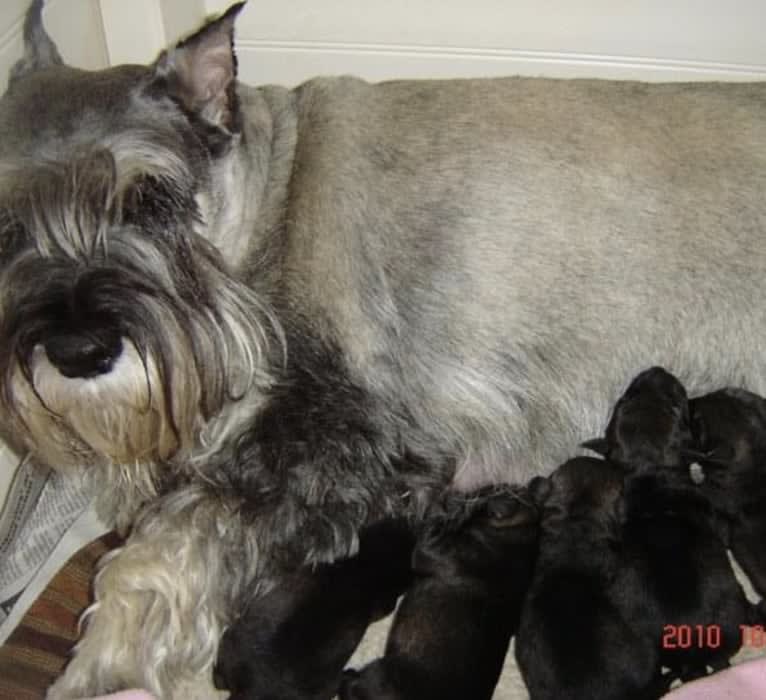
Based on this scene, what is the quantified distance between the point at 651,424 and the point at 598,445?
129 mm

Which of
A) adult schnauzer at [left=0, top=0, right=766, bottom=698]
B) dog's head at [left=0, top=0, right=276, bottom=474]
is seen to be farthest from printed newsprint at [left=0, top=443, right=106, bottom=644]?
dog's head at [left=0, top=0, right=276, bottom=474]

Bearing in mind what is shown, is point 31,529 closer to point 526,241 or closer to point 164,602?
point 164,602

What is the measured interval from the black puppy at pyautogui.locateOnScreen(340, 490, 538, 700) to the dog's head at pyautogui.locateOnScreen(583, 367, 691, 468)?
207 mm

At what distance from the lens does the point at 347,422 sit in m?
2.00

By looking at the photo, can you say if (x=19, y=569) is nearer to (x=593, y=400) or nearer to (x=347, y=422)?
(x=347, y=422)

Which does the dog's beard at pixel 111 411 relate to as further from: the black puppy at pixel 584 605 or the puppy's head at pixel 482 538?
the black puppy at pixel 584 605

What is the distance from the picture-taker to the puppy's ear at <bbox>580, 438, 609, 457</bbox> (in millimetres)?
2088

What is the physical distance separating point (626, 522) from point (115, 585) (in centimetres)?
92

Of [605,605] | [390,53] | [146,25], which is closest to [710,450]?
[605,605]

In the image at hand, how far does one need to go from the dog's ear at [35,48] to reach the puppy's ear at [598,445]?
1187 millimetres

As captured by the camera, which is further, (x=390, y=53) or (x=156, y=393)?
(x=390, y=53)

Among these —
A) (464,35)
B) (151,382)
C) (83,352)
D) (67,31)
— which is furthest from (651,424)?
(67,31)

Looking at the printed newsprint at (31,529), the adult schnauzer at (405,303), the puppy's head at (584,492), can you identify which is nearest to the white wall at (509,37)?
the adult schnauzer at (405,303)

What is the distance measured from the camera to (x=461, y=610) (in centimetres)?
188
